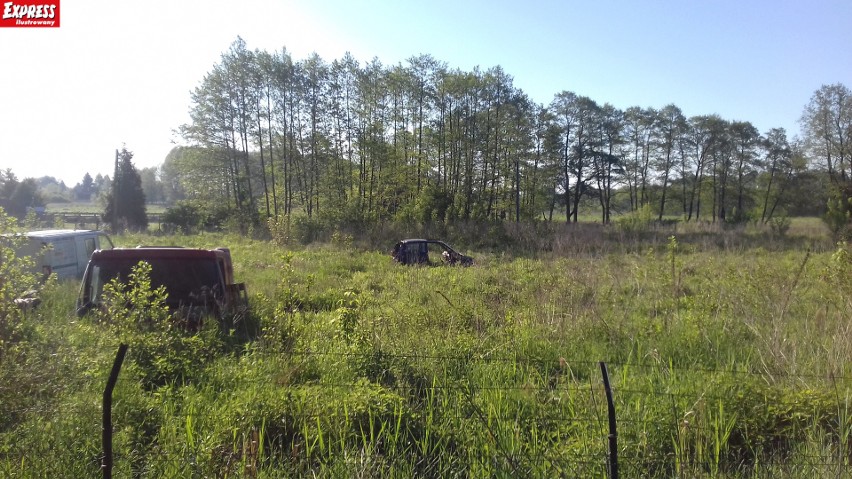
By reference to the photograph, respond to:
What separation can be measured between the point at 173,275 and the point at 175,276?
3 centimetres

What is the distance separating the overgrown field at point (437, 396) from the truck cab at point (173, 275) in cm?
38

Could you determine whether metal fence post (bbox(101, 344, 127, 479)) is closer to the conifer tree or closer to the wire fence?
the wire fence

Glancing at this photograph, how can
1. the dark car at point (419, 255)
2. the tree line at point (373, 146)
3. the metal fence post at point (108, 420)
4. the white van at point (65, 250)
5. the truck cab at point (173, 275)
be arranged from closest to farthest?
the metal fence post at point (108, 420) < the truck cab at point (173, 275) < the white van at point (65, 250) < the dark car at point (419, 255) < the tree line at point (373, 146)

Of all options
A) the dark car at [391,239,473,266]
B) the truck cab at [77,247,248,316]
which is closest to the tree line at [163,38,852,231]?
the dark car at [391,239,473,266]

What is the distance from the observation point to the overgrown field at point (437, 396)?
2.84 meters

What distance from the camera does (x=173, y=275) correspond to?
5.67 meters

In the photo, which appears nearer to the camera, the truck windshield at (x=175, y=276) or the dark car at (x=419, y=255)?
the truck windshield at (x=175, y=276)

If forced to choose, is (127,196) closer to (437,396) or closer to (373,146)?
(373,146)

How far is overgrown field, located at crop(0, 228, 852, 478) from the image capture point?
2836mm

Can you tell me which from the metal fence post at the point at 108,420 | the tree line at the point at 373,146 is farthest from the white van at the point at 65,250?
the tree line at the point at 373,146

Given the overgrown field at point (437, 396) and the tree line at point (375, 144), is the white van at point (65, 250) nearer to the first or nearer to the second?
the overgrown field at point (437, 396)

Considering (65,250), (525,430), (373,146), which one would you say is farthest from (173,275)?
(373,146)

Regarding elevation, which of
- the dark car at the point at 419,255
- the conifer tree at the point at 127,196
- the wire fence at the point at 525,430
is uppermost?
the conifer tree at the point at 127,196

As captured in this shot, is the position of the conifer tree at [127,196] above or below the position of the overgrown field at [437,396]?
above
